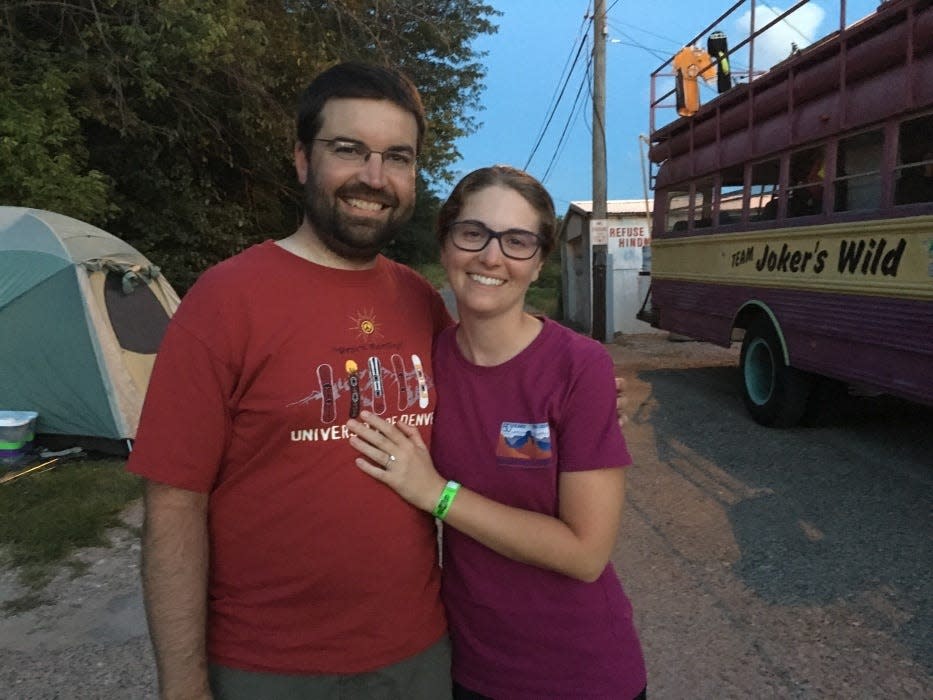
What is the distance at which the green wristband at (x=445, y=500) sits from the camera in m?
1.55

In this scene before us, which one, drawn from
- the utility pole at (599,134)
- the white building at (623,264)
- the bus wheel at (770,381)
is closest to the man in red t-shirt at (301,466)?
the bus wheel at (770,381)

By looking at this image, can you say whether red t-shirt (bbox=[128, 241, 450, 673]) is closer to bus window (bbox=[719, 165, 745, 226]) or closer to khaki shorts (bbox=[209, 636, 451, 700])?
khaki shorts (bbox=[209, 636, 451, 700])

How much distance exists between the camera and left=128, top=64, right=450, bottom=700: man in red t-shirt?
146 cm

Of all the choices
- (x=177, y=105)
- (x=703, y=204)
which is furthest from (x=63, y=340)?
(x=703, y=204)

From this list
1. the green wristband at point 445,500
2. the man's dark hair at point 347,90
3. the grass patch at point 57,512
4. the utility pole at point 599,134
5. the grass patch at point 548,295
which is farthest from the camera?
the grass patch at point 548,295

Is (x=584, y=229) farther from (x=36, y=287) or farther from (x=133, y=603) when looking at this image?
(x=133, y=603)

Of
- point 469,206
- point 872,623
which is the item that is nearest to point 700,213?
point 872,623

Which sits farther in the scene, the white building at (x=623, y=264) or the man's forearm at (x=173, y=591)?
the white building at (x=623, y=264)

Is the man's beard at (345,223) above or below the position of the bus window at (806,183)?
below

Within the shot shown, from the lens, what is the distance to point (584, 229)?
17.2 meters

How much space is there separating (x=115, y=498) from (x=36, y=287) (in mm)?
2124

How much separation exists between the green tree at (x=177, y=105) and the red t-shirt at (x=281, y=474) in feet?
25.8

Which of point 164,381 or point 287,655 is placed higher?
point 164,381

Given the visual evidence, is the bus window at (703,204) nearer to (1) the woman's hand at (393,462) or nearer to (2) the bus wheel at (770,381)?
(2) the bus wheel at (770,381)
